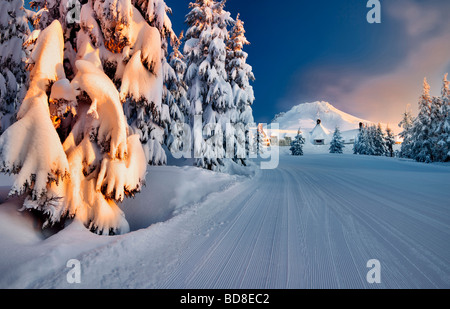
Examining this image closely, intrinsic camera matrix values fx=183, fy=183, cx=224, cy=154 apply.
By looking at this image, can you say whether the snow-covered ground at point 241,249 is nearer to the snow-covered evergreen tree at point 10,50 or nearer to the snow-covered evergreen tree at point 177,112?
the snow-covered evergreen tree at point 10,50

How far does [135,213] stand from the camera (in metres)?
5.61

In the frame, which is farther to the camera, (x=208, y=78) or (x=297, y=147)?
(x=297, y=147)

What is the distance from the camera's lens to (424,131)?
27.3 m

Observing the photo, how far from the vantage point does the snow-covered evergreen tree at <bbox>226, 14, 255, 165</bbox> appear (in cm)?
1488

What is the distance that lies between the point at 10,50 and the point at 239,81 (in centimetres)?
1487

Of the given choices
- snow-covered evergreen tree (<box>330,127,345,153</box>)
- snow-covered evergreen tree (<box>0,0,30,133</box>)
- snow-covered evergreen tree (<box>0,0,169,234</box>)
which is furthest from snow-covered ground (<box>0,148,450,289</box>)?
snow-covered evergreen tree (<box>330,127,345,153</box>)

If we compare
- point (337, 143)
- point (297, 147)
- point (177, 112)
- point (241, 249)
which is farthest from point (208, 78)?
point (337, 143)

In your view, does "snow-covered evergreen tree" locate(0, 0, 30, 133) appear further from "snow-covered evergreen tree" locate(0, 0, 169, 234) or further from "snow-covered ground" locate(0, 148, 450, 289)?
"snow-covered ground" locate(0, 148, 450, 289)

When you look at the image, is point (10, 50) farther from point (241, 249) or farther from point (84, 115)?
point (241, 249)

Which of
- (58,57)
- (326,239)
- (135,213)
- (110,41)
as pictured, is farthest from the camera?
(135,213)

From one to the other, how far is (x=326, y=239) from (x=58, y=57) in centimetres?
691

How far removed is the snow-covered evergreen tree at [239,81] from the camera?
586 inches
